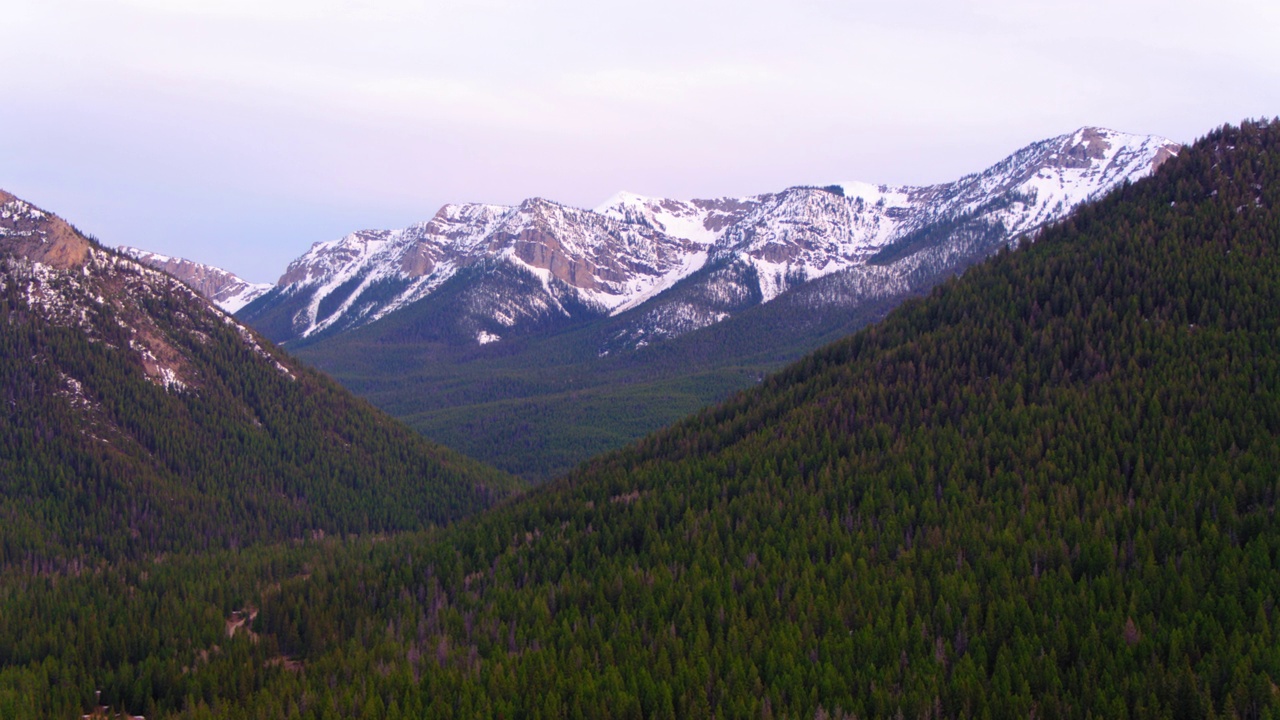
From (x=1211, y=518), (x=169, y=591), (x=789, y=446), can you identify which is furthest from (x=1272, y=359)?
(x=169, y=591)

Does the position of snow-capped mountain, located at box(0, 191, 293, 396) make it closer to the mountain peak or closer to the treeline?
the mountain peak

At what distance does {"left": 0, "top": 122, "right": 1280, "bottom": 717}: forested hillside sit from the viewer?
61562 millimetres

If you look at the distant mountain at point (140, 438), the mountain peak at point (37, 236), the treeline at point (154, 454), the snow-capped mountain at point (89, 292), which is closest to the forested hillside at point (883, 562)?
the treeline at point (154, 454)

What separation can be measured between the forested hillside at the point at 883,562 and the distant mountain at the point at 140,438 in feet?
83.5

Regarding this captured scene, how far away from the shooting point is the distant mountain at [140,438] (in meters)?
143

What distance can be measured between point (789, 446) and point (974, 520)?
1380 inches

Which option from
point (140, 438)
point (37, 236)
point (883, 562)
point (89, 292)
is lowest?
point (883, 562)

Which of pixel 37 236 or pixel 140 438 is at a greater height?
pixel 37 236

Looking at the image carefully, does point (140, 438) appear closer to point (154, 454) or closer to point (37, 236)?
point (154, 454)

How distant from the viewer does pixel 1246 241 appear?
410ft

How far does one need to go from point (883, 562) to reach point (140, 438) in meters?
133

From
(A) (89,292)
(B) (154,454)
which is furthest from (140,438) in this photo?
(A) (89,292)

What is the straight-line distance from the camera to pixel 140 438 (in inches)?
6388

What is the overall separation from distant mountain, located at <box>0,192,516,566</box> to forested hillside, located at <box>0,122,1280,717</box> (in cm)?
2545
